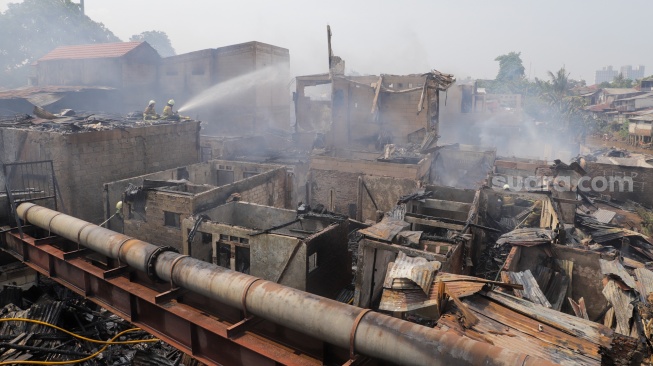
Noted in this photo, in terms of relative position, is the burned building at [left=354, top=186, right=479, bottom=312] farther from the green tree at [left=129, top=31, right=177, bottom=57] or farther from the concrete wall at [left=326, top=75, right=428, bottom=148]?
the green tree at [left=129, top=31, right=177, bottom=57]

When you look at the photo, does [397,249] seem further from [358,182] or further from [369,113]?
[369,113]

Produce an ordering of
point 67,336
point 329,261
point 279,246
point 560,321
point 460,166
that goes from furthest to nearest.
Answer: point 460,166 < point 329,261 < point 279,246 < point 67,336 < point 560,321

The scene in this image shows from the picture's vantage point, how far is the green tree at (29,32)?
5138 cm

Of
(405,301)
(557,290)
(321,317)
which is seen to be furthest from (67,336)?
(557,290)

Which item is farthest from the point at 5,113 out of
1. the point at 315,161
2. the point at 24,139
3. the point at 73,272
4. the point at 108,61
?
the point at 73,272

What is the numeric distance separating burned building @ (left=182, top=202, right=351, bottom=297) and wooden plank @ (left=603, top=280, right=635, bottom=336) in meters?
7.55

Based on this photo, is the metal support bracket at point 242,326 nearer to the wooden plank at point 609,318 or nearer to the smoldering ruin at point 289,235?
the smoldering ruin at point 289,235

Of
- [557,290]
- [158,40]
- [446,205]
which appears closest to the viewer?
[557,290]

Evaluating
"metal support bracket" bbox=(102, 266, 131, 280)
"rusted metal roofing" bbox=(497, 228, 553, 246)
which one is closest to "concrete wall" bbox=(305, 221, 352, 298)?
"rusted metal roofing" bbox=(497, 228, 553, 246)

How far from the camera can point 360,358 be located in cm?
533

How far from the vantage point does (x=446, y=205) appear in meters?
16.0

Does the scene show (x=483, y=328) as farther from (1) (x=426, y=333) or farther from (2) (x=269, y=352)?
(2) (x=269, y=352)

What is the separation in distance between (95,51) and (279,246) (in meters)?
35.1

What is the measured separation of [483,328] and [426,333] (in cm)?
176
